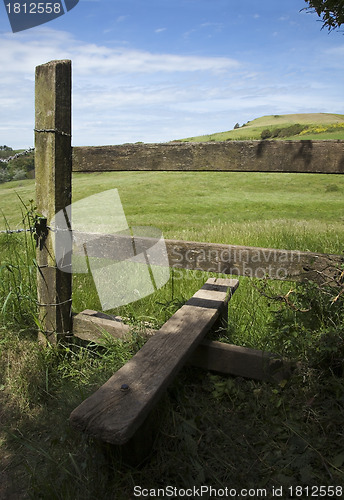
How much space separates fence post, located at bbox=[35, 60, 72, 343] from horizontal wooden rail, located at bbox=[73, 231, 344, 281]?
0.33 meters

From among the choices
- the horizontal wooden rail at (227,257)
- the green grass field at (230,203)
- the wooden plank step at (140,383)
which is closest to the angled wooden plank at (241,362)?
the wooden plank step at (140,383)

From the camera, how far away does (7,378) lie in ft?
10.5

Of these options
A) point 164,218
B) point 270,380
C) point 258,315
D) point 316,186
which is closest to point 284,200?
point 316,186

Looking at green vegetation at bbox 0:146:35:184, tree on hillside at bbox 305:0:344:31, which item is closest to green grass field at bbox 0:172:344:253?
green vegetation at bbox 0:146:35:184

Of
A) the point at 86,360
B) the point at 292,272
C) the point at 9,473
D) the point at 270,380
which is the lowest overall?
the point at 9,473

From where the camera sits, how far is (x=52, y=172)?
9.98 feet

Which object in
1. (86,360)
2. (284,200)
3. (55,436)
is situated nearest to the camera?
(55,436)

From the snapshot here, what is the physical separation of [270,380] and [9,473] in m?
1.62

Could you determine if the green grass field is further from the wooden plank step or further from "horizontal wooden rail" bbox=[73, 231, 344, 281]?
the wooden plank step

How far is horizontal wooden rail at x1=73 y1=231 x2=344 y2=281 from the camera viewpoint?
2.81 metres

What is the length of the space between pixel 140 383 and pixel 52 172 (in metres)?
1.84

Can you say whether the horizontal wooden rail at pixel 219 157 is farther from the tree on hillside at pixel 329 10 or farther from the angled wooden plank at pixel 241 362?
the tree on hillside at pixel 329 10

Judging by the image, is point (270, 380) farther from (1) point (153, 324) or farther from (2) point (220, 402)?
(1) point (153, 324)

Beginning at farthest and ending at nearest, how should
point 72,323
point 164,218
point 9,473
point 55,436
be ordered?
1. point 164,218
2. point 72,323
3. point 55,436
4. point 9,473
